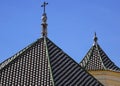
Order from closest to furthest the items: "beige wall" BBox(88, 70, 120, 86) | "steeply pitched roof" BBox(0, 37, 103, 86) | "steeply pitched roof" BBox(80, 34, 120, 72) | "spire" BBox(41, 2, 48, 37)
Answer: "steeply pitched roof" BBox(0, 37, 103, 86) < "spire" BBox(41, 2, 48, 37) < "beige wall" BBox(88, 70, 120, 86) < "steeply pitched roof" BBox(80, 34, 120, 72)

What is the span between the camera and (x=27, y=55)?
82.1 feet

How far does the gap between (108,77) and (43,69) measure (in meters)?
6.56

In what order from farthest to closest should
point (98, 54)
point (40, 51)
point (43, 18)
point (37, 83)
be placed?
point (98, 54) < point (43, 18) < point (40, 51) < point (37, 83)

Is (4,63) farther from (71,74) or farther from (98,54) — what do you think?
(98,54)

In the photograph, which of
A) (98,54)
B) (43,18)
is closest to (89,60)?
(98,54)

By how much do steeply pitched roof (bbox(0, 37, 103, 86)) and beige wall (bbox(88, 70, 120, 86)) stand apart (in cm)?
408

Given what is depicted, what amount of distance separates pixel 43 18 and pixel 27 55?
2.93 metres

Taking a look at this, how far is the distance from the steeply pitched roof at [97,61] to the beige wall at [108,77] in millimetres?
303

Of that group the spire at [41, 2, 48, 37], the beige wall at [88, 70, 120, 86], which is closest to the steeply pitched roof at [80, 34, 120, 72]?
the beige wall at [88, 70, 120, 86]

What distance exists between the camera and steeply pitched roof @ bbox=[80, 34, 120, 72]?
29.6 meters

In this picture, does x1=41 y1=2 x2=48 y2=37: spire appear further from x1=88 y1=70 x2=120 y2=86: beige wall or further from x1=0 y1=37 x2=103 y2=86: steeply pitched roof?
x1=88 y1=70 x2=120 y2=86: beige wall

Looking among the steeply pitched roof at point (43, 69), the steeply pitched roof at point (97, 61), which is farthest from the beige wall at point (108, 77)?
the steeply pitched roof at point (43, 69)

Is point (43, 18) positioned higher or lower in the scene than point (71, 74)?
higher

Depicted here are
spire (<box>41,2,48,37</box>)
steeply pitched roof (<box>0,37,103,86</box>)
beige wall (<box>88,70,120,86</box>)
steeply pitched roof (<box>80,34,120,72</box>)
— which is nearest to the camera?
steeply pitched roof (<box>0,37,103,86</box>)
